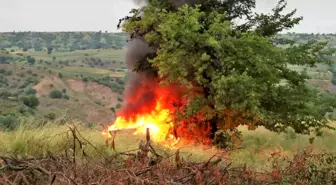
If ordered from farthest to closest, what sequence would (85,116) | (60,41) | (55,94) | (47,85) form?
(60,41)
(47,85)
(55,94)
(85,116)

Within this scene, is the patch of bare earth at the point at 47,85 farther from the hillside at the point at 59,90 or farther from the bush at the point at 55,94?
the bush at the point at 55,94

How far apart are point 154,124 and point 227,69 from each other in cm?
379

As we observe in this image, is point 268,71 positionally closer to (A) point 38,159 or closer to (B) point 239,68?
(B) point 239,68

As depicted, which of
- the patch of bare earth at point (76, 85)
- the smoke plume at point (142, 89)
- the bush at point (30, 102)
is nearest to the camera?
the smoke plume at point (142, 89)

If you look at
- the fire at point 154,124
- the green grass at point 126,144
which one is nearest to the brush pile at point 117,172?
the green grass at point 126,144

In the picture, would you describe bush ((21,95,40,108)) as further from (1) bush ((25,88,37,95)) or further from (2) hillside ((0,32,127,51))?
(2) hillside ((0,32,127,51))

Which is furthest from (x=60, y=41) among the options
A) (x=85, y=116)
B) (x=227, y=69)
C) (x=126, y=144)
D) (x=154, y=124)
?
(x=126, y=144)

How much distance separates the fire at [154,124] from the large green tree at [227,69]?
4.04 ft

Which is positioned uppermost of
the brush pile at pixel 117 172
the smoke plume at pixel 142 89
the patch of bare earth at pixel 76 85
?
the brush pile at pixel 117 172

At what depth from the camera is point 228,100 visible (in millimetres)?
16938

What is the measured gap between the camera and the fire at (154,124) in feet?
63.2

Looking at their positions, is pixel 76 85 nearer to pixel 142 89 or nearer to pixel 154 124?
pixel 142 89

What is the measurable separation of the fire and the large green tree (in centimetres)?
123

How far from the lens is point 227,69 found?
18.1 metres
